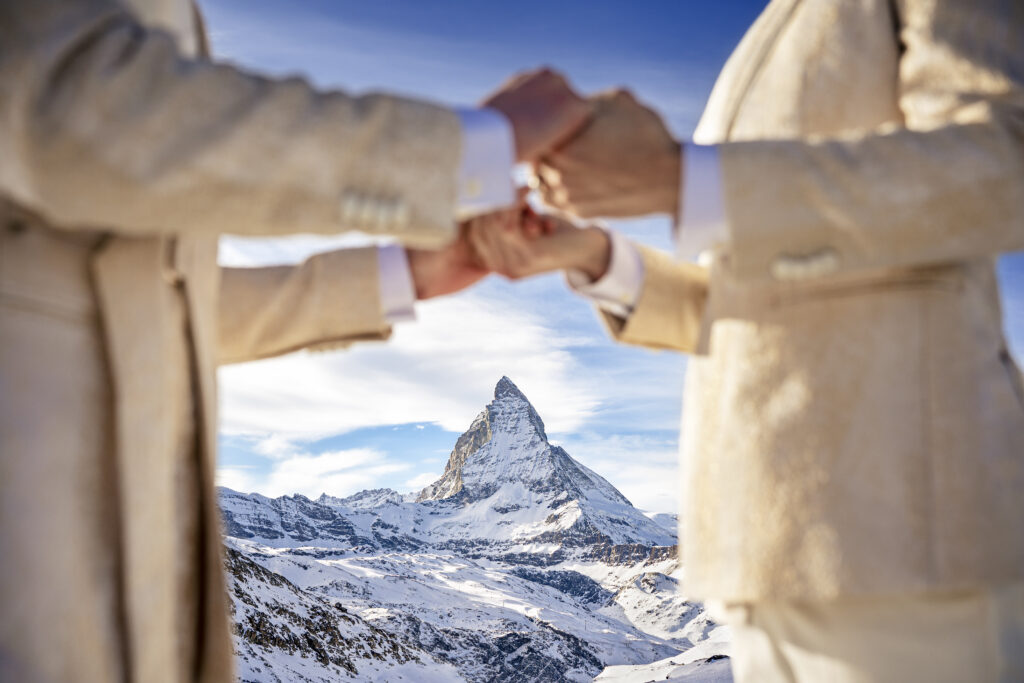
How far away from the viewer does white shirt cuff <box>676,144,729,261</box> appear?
1.46 m

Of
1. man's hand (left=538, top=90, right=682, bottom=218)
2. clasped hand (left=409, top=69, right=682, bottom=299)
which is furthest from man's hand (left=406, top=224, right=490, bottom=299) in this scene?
man's hand (left=538, top=90, right=682, bottom=218)

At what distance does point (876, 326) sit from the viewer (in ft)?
4.95

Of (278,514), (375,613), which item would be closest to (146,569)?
(375,613)

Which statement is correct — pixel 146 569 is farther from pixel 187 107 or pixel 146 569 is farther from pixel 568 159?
pixel 568 159

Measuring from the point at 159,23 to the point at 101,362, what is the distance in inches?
23.9

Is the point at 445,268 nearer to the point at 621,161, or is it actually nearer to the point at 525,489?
the point at 621,161

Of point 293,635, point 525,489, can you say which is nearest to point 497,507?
point 525,489

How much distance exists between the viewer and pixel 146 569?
133cm

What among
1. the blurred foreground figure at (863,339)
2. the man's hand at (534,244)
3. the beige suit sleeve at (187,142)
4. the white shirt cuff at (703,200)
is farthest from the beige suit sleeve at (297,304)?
the white shirt cuff at (703,200)

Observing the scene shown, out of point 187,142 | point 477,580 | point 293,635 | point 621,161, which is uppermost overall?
point 621,161

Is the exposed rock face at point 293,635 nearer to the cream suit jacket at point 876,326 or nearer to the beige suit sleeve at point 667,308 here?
the beige suit sleeve at point 667,308

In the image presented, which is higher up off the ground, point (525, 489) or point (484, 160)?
point (525, 489)

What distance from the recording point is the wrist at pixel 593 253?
78.7 inches

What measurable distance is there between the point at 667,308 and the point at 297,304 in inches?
35.0
